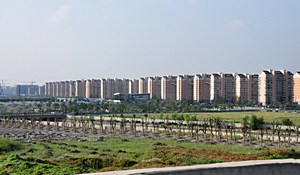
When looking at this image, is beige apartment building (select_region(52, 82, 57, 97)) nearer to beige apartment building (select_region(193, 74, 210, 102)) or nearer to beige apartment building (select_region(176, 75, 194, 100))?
beige apartment building (select_region(176, 75, 194, 100))

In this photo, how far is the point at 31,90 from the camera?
569 feet

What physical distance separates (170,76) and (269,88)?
22197mm

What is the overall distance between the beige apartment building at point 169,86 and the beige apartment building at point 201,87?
5.58m

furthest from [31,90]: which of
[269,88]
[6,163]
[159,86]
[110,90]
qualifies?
[6,163]

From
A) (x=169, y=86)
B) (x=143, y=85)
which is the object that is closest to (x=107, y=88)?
(x=143, y=85)

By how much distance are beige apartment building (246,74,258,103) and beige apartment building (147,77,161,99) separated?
833 inches

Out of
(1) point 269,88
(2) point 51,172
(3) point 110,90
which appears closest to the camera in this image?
(2) point 51,172

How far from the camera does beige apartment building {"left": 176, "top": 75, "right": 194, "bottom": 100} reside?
3152 inches

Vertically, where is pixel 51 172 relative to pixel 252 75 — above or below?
Result: below

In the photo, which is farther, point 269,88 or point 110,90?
point 110,90

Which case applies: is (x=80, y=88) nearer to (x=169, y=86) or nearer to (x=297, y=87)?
(x=169, y=86)

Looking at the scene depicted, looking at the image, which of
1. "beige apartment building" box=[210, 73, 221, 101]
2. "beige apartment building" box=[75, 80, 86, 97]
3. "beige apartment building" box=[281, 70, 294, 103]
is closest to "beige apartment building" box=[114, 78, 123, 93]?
"beige apartment building" box=[75, 80, 86, 97]

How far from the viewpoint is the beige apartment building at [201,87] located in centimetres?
7725

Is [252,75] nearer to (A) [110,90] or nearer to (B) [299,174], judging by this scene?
(A) [110,90]
